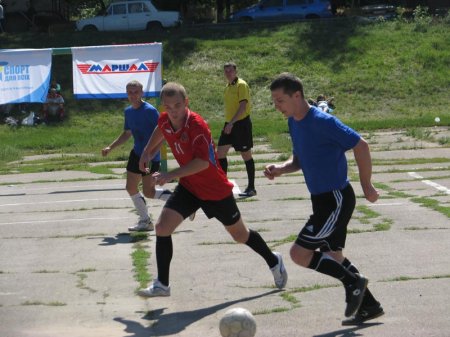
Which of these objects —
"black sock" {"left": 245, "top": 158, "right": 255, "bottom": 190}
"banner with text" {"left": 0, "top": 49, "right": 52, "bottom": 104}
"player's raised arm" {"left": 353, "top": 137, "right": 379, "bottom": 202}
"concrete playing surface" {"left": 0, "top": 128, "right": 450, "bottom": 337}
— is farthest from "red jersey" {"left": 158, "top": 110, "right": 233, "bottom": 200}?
"banner with text" {"left": 0, "top": 49, "right": 52, "bottom": 104}

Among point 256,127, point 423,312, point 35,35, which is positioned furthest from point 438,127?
point 35,35

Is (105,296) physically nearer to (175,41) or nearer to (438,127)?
(438,127)

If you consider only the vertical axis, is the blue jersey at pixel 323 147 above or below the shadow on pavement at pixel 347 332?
above

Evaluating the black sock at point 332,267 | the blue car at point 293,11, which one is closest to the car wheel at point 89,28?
the blue car at point 293,11

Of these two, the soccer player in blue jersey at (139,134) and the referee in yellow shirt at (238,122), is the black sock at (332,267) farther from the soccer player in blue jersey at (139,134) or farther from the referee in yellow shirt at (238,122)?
the referee in yellow shirt at (238,122)

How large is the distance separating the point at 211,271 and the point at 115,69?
832 centimetres

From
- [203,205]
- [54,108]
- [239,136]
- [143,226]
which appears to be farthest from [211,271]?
[54,108]

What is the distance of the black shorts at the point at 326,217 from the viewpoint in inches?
258

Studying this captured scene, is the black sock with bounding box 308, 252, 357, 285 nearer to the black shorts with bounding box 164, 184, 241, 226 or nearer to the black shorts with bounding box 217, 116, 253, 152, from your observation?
the black shorts with bounding box 164, 184, 241, 226

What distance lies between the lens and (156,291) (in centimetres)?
729

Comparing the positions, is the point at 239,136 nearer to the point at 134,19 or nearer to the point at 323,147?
the point at 323,147

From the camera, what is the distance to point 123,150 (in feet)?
68.9

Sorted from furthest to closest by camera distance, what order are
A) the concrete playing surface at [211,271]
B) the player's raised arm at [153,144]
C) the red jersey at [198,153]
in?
the player's raised arm at [153,144]
the red jersey at [198,153]
the concrete playing surface at [211,271]

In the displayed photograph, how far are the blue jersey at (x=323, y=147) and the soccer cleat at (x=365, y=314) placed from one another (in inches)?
35.1
